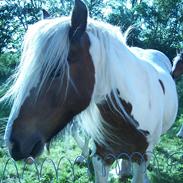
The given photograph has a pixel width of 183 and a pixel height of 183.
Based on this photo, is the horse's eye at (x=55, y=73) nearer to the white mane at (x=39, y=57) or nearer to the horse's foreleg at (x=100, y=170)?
the white mane at (x=39, y=57)

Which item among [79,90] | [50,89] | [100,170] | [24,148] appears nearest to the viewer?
[24,148]

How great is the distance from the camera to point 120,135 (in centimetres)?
278

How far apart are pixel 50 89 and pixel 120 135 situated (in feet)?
2.59

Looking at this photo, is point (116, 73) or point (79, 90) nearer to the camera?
point (79, 90)

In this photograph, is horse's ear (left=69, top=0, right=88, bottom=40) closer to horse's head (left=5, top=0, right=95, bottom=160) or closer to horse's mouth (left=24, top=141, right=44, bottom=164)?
horse's head (left=5, top=0, right=95, bottom=160)

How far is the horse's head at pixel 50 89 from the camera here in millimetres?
2100

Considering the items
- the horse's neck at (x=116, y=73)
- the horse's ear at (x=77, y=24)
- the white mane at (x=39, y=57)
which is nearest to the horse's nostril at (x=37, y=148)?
the white mane at (x=39, y=57)

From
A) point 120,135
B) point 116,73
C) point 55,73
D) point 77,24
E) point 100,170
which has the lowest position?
point 100,170

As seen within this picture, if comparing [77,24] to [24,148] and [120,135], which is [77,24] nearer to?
[24,148]

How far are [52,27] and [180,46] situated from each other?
58.5 ft

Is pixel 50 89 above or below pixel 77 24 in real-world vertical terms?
below

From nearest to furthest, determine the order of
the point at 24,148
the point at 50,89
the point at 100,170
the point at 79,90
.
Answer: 1. the point at 24,148
2. the point at 50,89
3. the point at 79,90
4. the point at 100,170

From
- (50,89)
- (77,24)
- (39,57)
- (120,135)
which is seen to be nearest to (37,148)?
(50,89)

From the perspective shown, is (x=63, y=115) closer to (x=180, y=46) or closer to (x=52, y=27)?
(x=52, y=27)
